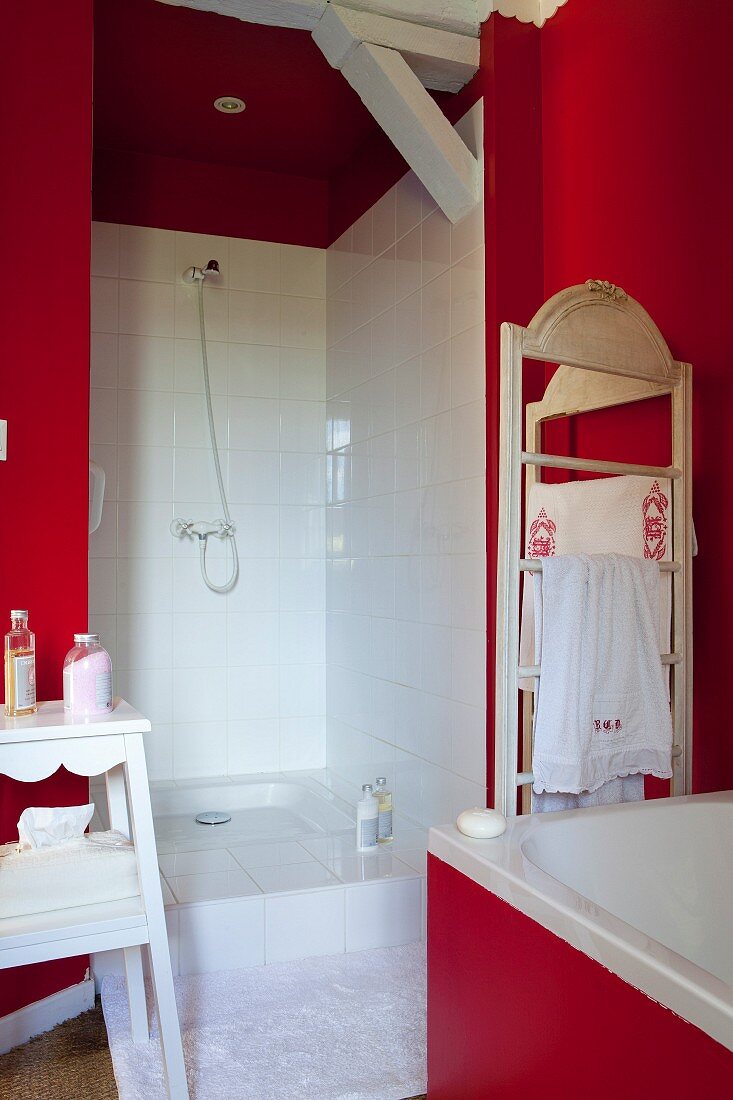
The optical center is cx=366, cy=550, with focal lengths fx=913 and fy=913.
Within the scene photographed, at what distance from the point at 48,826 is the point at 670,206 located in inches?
75.1

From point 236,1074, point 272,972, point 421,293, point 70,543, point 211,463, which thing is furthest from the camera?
point 211,463

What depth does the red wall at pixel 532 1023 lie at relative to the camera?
3.41 feet

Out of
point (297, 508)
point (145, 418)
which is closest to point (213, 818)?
point (297, 508)

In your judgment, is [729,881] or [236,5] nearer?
[729,881]

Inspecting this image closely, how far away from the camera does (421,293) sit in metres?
2.97

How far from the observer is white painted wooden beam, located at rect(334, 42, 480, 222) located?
8.11ft

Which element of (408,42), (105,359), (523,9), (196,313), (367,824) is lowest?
(367,824)

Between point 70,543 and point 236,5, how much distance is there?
1.47 m

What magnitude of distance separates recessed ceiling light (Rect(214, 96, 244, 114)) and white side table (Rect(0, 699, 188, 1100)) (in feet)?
7.44

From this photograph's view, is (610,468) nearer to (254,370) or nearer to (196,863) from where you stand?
(196,863)

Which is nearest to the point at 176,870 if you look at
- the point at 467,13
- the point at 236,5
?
the point at 236,5

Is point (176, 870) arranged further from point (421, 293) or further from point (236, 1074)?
point (421, 293)

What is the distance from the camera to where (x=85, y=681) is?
180cm

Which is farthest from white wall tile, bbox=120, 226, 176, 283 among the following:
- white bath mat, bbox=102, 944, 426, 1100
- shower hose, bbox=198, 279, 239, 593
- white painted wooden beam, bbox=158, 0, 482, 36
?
white bath mat, bbox=102, 944, 426, 1100
